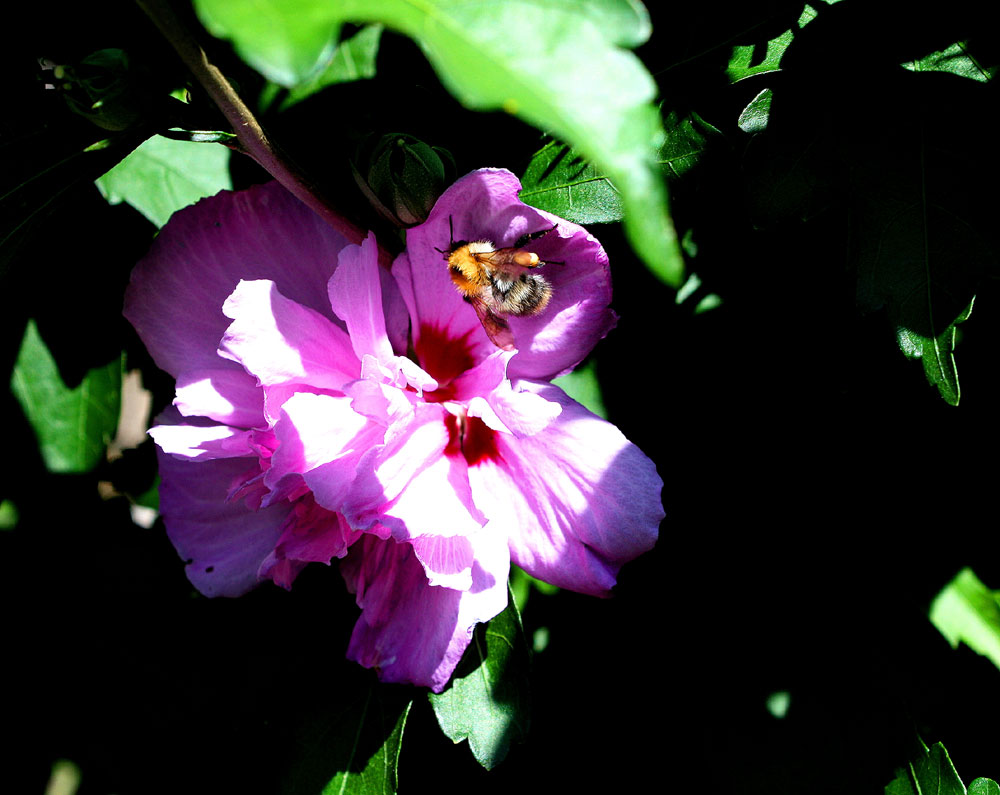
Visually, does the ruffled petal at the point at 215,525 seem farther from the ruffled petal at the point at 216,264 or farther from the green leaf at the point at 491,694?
the green leaf at the point at 491,694

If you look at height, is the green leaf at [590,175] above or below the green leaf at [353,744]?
above

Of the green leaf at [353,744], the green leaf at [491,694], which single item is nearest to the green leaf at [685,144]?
the green leaf at [491,694]

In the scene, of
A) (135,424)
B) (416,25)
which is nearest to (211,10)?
(416,25)

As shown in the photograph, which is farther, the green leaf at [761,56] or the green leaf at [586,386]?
the green leaf at [586,386]

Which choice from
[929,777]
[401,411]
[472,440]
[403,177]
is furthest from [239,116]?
[929,777]

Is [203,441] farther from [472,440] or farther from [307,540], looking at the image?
[472,440]

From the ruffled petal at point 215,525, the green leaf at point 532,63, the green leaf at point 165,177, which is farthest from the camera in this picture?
the green leaf at point 165,177

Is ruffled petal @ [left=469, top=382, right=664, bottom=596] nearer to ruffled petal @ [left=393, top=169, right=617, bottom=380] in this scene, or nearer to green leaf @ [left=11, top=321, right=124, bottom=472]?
ruffled petal @ [left=393, top=169, right=617, bottom=380]
